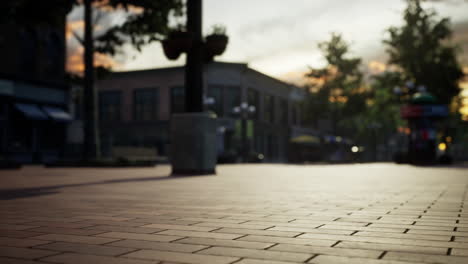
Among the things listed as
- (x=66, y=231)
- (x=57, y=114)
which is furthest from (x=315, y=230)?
(x=57, y=114)

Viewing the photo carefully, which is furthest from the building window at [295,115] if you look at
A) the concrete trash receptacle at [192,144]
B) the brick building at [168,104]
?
the concrete trash receptacle at [192,144]

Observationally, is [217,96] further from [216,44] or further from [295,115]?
[216,44]

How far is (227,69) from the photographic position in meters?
50.2

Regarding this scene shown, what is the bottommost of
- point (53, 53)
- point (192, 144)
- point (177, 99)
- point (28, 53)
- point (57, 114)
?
point (192, 144)

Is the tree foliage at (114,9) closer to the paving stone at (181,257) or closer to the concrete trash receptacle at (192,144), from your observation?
the concrete trash receptacle at (192,144)

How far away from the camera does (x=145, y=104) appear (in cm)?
5231

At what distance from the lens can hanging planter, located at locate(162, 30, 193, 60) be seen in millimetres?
13062

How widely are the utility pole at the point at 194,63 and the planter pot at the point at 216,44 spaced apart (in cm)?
26

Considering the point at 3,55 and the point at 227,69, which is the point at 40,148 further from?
the point at 227,69

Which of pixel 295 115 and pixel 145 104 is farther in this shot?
pixel 295 115

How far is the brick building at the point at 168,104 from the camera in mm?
49500

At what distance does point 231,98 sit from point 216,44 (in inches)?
1457

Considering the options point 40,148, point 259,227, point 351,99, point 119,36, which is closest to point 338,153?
point 351,99

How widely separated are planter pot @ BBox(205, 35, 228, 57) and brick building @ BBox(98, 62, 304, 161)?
33.4 meters
